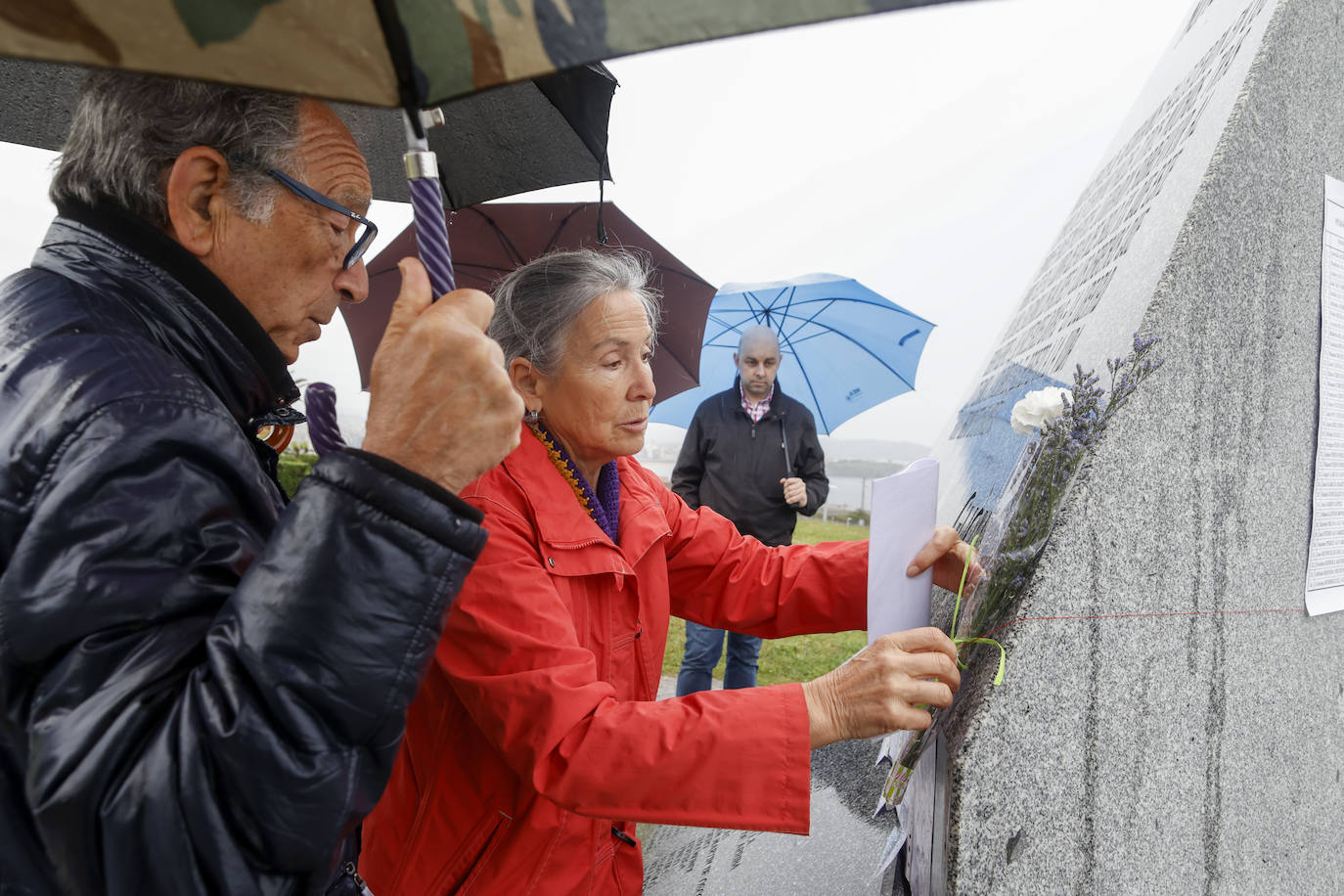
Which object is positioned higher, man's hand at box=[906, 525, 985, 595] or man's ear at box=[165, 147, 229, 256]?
man's ear at box=[165, 147, 229, 256]

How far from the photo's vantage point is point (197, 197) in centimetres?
112

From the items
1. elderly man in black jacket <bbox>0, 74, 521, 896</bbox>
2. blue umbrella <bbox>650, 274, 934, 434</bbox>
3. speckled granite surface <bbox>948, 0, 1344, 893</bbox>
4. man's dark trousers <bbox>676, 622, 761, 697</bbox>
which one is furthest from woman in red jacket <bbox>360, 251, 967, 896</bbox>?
blue umbrella <bbox>650, 274, 934, 434</bbox>

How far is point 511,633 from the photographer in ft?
4.49

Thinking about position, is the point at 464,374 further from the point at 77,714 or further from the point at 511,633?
the point at 511,633

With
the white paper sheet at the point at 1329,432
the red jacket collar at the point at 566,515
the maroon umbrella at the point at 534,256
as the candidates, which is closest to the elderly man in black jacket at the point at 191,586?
the red jacket collar at the point at 566,515

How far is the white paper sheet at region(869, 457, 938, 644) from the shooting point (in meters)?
1.40

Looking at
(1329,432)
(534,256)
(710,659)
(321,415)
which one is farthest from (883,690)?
(710,659)

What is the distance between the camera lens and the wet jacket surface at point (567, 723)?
4.17ft

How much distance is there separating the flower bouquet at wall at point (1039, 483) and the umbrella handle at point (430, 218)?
1.18 meters

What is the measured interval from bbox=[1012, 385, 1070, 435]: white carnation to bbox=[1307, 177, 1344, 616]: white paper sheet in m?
1.09

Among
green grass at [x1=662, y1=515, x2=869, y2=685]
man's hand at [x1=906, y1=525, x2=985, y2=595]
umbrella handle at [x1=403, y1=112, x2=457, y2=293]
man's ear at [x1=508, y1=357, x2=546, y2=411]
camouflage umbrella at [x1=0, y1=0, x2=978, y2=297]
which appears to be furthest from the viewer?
green grass at [x1=662, y1=515, x2=869, y2=685]

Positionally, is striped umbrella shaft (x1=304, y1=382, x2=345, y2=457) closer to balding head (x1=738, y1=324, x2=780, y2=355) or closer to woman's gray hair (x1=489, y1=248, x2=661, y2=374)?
woman's gray hair (x1=489, y1=248, x2=661, y2=374)

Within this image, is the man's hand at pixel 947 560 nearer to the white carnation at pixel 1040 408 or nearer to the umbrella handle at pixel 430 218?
the white carnation at pixel 1040 408

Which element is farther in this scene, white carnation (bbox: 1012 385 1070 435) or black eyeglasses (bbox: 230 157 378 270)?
white carnation (bbox: 1012 385 1070 435)
